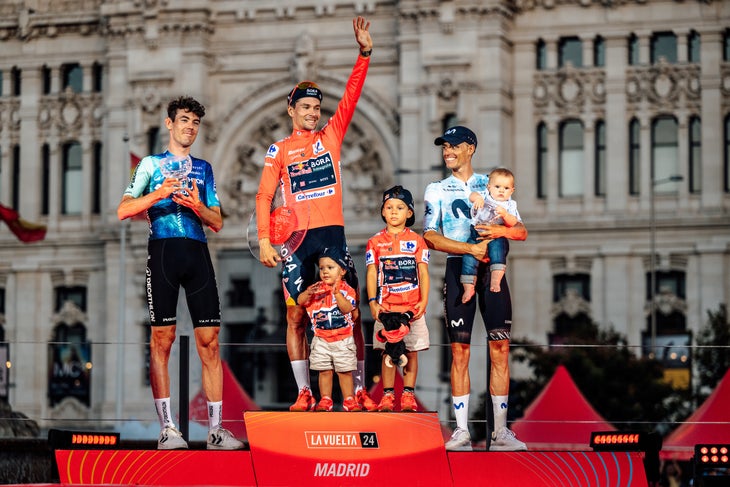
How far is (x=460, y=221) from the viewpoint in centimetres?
1753

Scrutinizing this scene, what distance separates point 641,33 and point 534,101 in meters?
4.38

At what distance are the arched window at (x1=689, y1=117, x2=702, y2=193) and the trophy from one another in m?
47.5

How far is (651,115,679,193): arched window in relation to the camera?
63.3 metres

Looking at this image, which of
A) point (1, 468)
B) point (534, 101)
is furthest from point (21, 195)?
point (1, 468)

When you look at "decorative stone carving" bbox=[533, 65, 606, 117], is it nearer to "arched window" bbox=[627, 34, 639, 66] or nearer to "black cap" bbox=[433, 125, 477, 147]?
"arched window" bbox=[627, 34, 639, 66]

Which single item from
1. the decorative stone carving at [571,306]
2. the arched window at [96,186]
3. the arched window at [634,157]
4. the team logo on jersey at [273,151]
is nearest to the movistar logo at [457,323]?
the team logo on jersey at [273,151]

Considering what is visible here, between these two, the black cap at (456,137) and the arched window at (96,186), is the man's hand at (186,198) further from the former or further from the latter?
the arched window at (96,186)

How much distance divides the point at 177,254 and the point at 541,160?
4852 cm

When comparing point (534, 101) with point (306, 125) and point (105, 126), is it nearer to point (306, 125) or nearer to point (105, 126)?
point (105, 126)

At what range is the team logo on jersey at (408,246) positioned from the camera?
17.1 m

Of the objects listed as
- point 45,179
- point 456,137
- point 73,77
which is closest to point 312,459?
point 456,137

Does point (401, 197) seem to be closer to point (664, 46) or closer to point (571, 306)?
point (571, 306)

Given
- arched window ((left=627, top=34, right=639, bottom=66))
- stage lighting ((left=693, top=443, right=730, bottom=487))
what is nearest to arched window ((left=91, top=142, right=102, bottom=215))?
arched window ((left=627, top=34, right=639, bottom=66))

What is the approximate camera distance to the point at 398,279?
1708 cm
